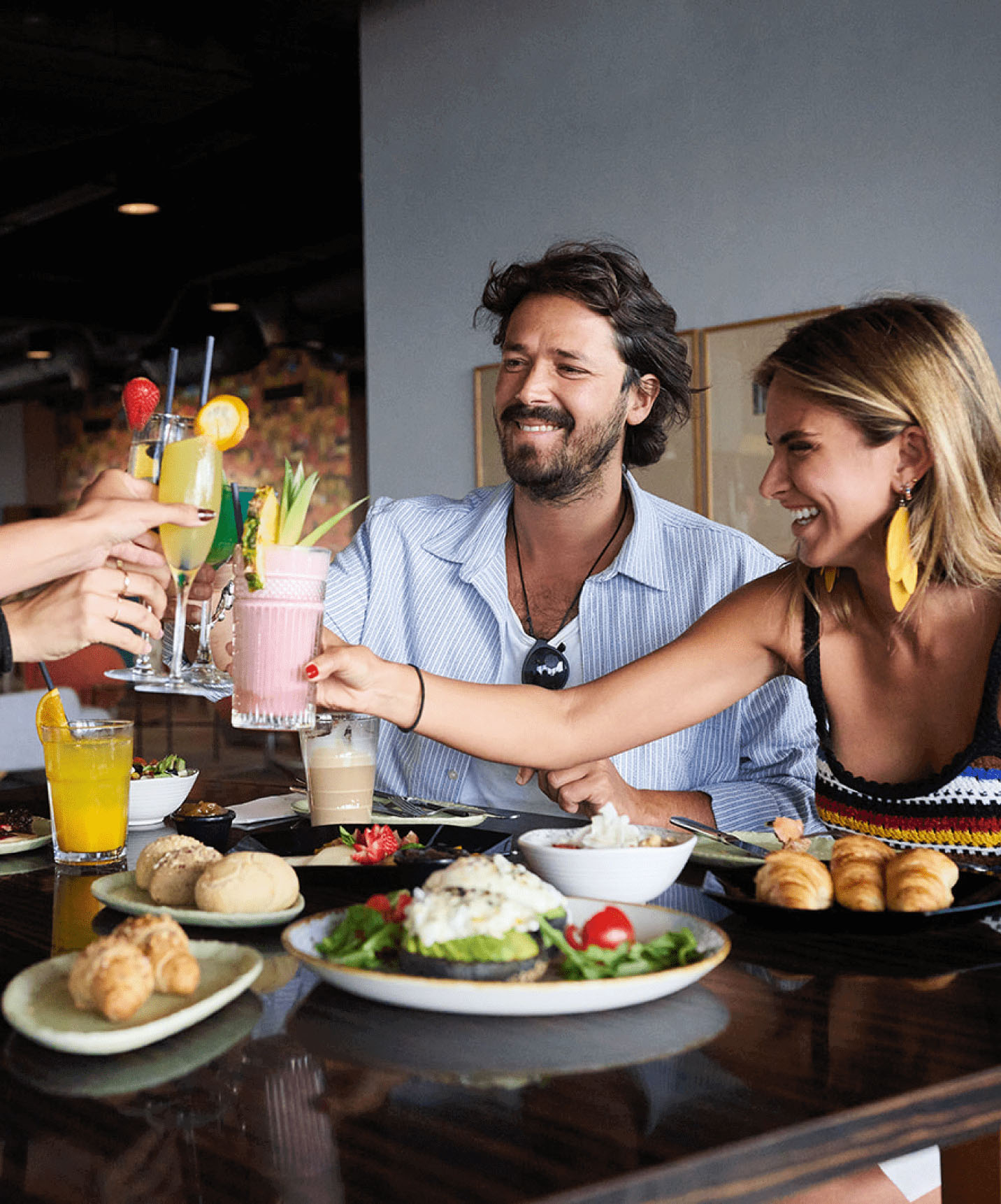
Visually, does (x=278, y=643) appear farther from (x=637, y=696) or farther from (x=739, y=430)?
(x=739, y=430)

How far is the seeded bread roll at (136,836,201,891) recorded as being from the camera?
4.17ft

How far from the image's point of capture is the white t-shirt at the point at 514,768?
7.52 ft

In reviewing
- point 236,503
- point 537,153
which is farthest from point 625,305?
point 537,153

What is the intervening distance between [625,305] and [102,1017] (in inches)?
76.9

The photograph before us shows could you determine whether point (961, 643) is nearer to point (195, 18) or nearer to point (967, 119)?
point (967, 119)

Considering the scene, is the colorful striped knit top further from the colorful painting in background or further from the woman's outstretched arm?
the colorful painting in background

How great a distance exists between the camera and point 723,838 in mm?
1589

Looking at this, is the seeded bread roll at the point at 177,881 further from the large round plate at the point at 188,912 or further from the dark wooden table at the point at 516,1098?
the dark wooden table at the point at 516,1098

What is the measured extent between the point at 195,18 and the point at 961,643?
4478 millimetres

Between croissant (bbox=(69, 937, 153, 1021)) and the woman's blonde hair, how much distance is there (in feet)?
3.97

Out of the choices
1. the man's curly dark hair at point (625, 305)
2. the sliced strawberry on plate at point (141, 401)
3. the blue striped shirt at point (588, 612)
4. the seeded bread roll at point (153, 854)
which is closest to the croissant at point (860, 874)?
the seeded bread roll at point (153, 854)

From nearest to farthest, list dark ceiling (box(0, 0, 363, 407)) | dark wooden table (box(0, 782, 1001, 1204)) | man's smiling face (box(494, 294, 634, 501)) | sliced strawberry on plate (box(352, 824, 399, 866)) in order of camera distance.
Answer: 1. dark wooden table (box(0, 782, 1001, 1204))
2. sliced strawberry on plate (box(352, 824, 399, 866))
3. man's smiling face (box(494, 294, 634, 501))
4. dark ceiling (box(0, 0, 363, 407))

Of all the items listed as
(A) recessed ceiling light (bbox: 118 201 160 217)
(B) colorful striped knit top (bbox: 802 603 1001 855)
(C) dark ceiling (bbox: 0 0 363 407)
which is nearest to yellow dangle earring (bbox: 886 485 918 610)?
(B) colorful striped knit top (bbox: 802 603 1001 855)

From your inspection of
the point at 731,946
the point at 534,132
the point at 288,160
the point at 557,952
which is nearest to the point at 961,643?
the point at 731,946
